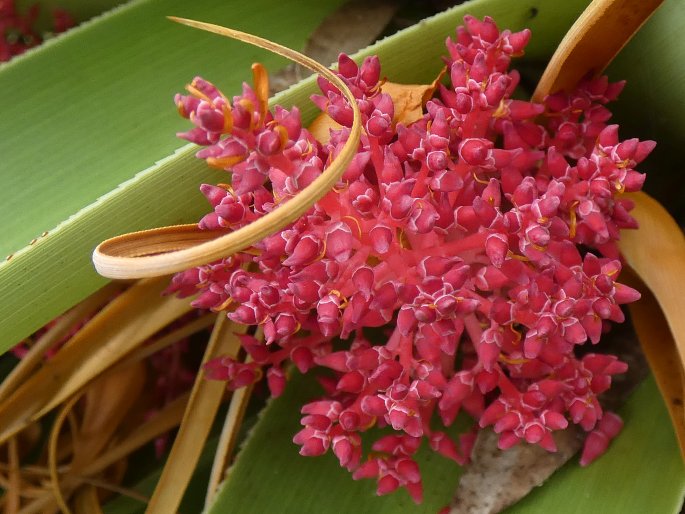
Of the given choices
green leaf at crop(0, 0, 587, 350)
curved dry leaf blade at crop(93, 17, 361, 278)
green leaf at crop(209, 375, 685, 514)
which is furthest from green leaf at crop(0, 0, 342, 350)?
green leaf at crop(209, 375, 685, 514)

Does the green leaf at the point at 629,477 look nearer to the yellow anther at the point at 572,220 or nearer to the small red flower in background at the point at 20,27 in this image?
the yellow anther at the point at 572,220

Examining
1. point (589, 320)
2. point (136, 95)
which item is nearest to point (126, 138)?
point (136, 95)

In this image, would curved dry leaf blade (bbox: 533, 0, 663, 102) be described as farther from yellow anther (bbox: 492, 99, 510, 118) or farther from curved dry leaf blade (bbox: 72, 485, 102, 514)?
curved dry leaf blade (bbox: 72, 485, 102, 514)

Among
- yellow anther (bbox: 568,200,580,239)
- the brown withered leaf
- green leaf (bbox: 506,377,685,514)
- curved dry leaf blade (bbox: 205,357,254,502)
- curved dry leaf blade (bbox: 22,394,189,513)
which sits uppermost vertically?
the brown withered leaf

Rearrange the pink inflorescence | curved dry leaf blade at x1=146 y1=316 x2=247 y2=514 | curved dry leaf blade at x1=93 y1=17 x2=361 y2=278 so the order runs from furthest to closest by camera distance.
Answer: curved dry leaf blade at x1=146 y1=316 x2=247 y2=514 → the pink inflorescence → curved dry leaf blade at x1=93 y1=17 x2=361 y2=278

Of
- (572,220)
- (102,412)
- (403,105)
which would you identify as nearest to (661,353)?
(572,220)

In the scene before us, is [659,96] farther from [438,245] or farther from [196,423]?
[196,423]

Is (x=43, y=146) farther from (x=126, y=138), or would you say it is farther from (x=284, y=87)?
(x=284, y=87)
